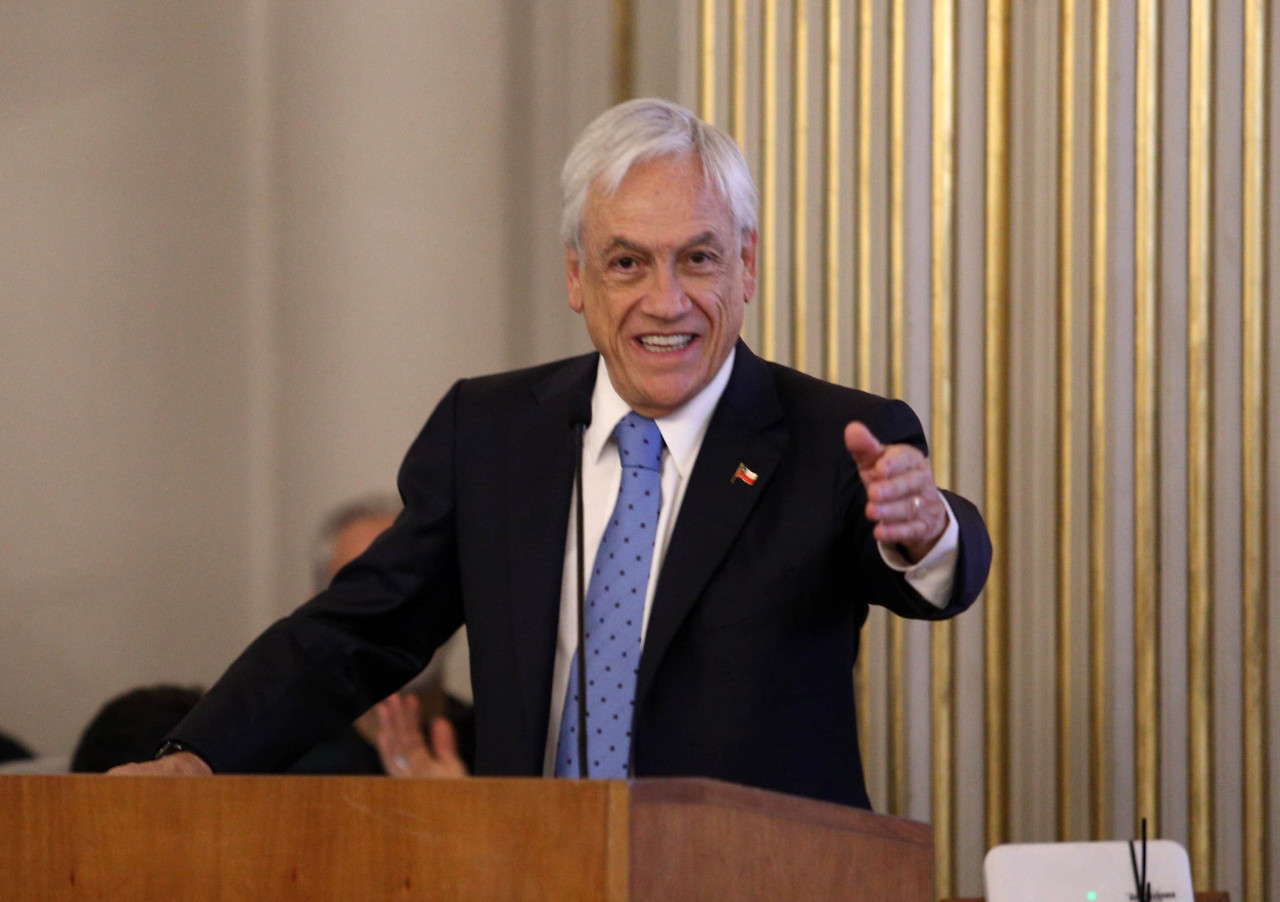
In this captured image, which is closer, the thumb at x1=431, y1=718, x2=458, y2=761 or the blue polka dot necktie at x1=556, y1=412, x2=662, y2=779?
the blue polka dot necktie at x1=556, y1=412, x2=662, y2=779

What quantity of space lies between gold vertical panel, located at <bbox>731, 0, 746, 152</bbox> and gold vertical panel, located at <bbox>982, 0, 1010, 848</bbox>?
564mm

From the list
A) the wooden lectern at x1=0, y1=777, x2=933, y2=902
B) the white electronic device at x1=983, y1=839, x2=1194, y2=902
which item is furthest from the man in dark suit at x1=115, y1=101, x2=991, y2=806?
the white electronic device at x1=983, y1=839, x2=1194, y2=902

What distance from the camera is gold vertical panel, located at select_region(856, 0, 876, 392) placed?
372 centimetres

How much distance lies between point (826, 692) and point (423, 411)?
2.97 meters

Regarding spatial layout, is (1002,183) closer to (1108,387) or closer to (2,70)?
(1108,387)

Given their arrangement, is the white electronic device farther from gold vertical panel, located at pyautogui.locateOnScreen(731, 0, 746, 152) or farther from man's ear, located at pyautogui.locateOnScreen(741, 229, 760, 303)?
gold vertical panel, located at pyautogui.locateOnScreen(731, 0, 746, 152)

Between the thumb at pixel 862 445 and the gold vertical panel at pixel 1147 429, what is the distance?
1925mm

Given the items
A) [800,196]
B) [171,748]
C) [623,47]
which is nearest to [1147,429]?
[800,196]

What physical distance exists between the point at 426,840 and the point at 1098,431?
2.43m

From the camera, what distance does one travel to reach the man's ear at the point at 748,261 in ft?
7.38

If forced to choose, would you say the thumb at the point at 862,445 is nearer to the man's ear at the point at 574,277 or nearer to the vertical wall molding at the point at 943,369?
the man's ear at the point at 574,277

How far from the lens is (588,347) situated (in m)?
4.68

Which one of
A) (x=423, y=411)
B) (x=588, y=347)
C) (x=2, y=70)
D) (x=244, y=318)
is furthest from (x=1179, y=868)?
(x=2, y=70)

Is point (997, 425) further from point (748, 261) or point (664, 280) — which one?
point (664, 280)
